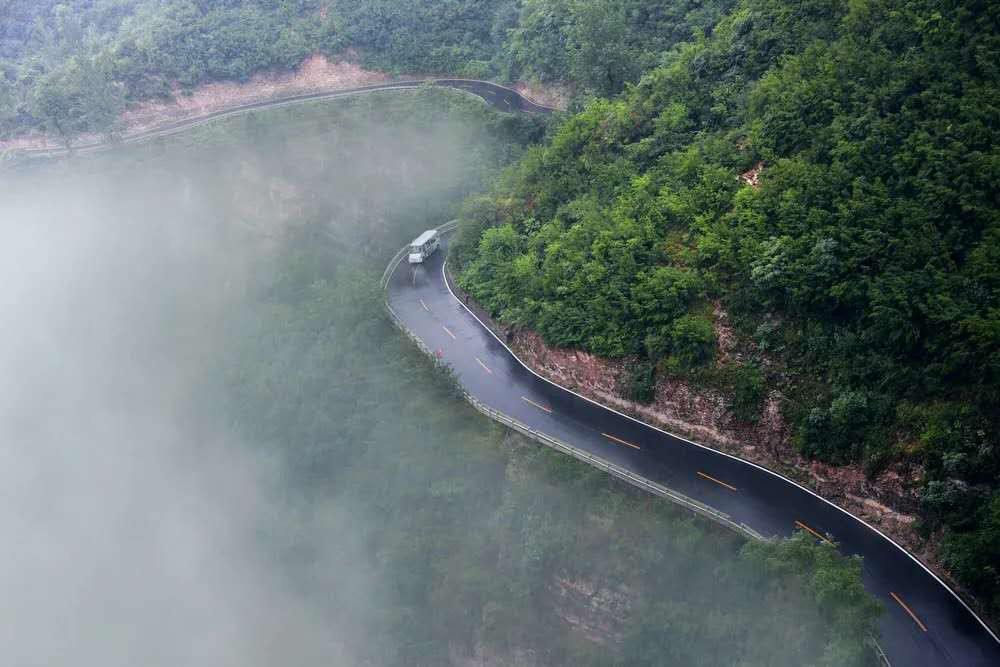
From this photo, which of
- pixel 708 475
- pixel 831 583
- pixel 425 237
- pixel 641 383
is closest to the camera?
pixel 831 583

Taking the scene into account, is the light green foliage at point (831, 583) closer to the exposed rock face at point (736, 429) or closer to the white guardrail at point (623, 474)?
the white guardrail at point (623, 474)

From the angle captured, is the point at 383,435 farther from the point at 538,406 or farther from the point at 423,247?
the point at 423,247

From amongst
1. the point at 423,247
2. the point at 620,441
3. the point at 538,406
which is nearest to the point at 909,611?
the point at 620,441

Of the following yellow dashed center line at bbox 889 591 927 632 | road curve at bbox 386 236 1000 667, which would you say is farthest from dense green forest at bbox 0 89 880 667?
yellow dashed center line at bbox 889 591 927 632

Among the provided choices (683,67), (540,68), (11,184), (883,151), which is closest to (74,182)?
(11,184)

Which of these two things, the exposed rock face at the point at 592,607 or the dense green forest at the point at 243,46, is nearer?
the exposed rock face at the point at 592,607

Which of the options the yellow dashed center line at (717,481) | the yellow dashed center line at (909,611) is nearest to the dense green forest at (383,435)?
the yellow dashed center line at (909,611)

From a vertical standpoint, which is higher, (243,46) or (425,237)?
(243,46)
